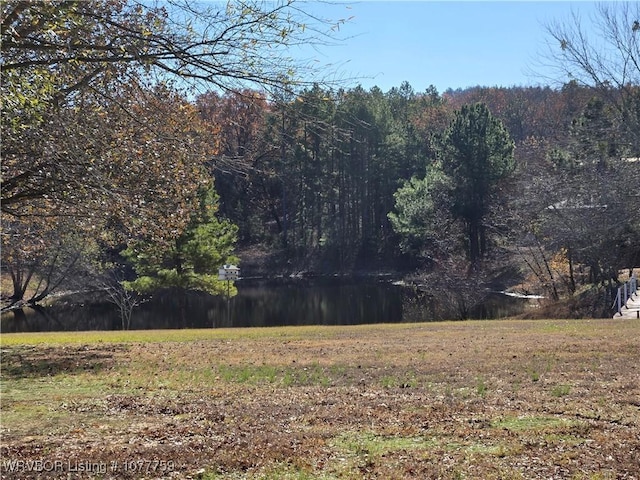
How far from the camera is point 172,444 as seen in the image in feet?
19.7

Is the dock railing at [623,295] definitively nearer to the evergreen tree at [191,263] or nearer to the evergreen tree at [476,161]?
the evergreen tree at [191,263]

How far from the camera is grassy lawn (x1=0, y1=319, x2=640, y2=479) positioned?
17.5 ft

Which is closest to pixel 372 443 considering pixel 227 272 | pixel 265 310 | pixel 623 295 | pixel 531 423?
pixel 531 423

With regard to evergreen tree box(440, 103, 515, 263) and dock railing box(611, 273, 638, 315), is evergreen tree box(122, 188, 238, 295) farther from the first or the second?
evergreen tree box(440, 103, 515, 263)

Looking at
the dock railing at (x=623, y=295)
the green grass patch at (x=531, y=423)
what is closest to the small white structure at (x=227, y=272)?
the dock railing at (x=623, y=295)

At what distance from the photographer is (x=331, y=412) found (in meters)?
7.26

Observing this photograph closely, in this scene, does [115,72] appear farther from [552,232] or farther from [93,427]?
[552,232]

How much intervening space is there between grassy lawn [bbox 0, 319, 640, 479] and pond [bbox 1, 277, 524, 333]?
19.1m

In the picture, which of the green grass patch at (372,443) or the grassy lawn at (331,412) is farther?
the green grass patch at (372,443)

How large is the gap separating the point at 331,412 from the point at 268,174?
272cm

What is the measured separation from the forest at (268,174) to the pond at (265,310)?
5.08 ft

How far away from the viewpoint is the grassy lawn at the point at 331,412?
Result: 5.33 metres

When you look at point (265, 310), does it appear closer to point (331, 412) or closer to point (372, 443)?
point (331, 412)

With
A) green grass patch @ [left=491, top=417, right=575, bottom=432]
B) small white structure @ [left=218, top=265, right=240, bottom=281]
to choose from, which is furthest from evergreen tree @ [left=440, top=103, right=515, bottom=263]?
green grass patch @ [left=491, top=417, right=575, bottom=432]
